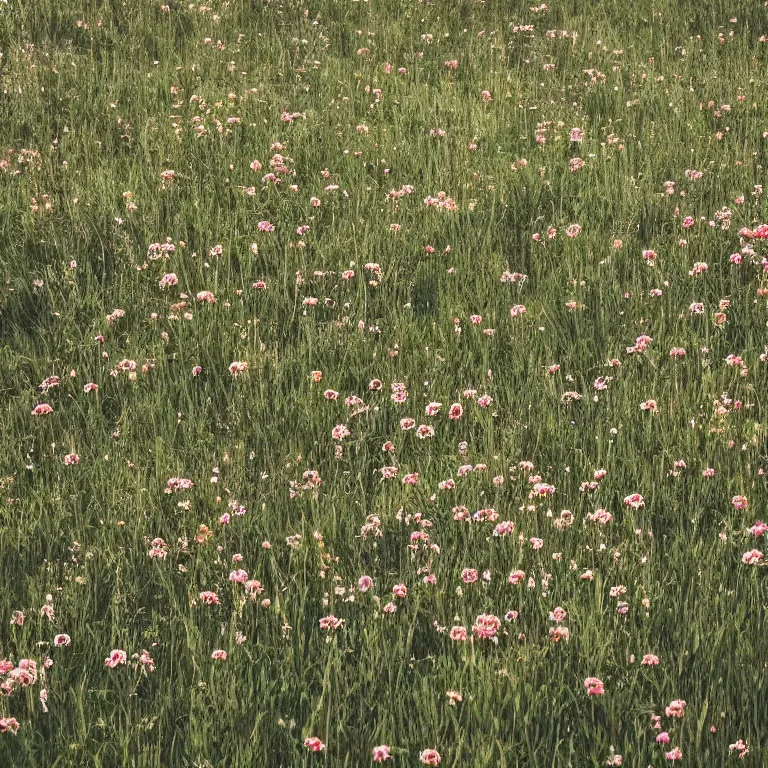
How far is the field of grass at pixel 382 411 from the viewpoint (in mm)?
3059

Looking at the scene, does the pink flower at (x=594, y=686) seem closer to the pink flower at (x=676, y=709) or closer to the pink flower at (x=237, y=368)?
the pink flower at (x=676, y=709)

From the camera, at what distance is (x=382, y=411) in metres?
4.54

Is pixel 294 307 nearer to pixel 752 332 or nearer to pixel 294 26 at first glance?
pixel 752 332

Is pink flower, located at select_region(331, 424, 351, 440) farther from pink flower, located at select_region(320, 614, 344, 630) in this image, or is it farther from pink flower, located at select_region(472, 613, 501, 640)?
pink flower, located at select_region(472, 613, 501, 640)

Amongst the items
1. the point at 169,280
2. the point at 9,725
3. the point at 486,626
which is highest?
the point at 169,280

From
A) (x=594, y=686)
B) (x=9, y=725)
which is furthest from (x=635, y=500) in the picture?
(x=9, y=725)

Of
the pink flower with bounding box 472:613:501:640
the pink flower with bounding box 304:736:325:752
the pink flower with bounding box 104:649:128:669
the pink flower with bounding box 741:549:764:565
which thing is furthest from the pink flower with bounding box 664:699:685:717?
the pink flower with bounding box 104:649:128:669

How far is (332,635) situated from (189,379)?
1.82 metres

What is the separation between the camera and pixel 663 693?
10.0 ft

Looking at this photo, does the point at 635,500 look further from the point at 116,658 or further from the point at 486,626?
the point at 116,658

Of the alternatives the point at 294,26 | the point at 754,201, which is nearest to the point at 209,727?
the point at 754,201

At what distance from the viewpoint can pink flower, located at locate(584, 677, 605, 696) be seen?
2.94 meters

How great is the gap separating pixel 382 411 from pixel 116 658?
170cm

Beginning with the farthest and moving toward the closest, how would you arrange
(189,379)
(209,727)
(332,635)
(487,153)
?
(487,153), (189,379), (332,635), (209,727)
